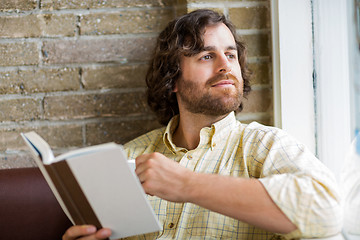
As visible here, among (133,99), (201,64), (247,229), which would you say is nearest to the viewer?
(247,229)

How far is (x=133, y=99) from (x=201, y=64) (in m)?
0.39

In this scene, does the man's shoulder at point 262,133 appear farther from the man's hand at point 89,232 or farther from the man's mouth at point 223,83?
the man's hand at point 89,232

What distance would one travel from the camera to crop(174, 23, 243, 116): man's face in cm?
132

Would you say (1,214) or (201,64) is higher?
(201,64)

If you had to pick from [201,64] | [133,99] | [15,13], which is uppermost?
[15,13]

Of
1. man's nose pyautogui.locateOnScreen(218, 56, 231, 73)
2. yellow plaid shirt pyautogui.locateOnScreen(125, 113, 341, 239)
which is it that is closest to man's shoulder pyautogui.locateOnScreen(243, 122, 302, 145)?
yellow plaid shirt pyautogui.locateOnScreen(125, 113, 341, 239)

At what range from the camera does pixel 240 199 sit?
0.91 m

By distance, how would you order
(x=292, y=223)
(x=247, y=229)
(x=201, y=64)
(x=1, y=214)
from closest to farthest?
1. (x=292, y=223)
2. (x=247, y=229)
3. (x=1, y=214)
4. (x=201, y=64)

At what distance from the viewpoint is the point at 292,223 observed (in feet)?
2.93

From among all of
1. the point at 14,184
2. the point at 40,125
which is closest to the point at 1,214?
the point at 14,184

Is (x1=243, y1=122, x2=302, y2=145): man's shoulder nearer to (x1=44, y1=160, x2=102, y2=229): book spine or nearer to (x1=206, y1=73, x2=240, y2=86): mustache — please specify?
(x1=206, y1=73, x2=240, y2=86): mustache

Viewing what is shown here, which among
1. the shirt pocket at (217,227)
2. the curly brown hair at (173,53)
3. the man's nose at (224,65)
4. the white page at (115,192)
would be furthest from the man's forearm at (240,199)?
the curly brown hair at (173,53)

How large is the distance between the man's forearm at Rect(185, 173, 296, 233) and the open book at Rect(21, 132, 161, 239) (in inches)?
5.3

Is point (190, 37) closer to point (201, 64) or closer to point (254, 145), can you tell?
point (201, 64)
